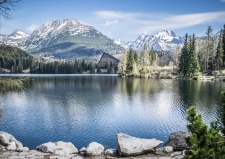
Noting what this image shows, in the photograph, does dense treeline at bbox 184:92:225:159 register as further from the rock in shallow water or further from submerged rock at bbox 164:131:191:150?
submerged rock at bbox 164:131:191:150

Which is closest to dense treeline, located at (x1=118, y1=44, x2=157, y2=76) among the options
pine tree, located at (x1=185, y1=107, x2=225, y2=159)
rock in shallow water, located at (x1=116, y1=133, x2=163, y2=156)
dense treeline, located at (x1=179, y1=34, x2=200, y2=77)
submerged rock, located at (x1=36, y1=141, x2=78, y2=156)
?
dense treeline, located at (x1=179, y1=34, x2=200, y2=77)

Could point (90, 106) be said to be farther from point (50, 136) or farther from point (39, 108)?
point (50, 136)

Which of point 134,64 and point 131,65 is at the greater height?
point 134,64

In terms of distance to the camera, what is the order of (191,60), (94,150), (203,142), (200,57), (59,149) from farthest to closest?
(200,57) < (191,60) < (59,149) < (94,150) < (203,142)

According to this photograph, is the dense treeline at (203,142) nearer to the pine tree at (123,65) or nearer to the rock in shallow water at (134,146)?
the rock in shallow water at (134,146)

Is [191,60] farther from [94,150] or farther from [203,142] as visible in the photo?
[203,142]

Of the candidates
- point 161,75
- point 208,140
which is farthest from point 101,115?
point 161,75

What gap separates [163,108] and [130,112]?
22.0 ft

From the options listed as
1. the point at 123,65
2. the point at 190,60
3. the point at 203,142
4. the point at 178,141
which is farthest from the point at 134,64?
the point at 203,142

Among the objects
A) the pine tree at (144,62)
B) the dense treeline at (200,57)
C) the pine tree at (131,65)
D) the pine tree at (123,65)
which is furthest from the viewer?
the pine tree at (123,65)

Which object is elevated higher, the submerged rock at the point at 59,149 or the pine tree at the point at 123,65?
the pine tree at the point at 123,65

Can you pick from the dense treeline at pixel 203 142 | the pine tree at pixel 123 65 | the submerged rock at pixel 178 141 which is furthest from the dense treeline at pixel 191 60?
the dense treeline at pixel 203 142

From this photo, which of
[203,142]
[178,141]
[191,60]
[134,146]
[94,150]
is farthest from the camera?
[191,60]

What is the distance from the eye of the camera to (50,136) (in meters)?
22.2
